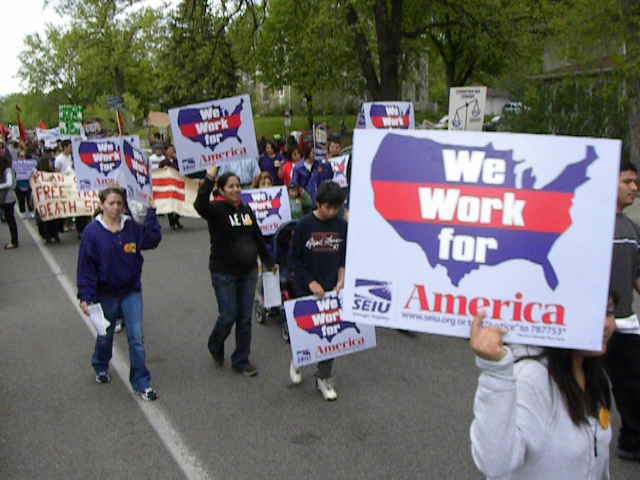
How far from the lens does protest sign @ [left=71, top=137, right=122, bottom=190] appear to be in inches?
390

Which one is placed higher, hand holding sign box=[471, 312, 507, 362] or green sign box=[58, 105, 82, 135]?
green sign box=[58, 105, 82, 135]

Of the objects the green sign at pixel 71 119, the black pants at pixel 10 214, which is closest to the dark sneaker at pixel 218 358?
the black pants at pixel 10 214

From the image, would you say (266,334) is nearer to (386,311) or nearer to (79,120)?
(386,311)

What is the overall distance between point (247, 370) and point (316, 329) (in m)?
0.97

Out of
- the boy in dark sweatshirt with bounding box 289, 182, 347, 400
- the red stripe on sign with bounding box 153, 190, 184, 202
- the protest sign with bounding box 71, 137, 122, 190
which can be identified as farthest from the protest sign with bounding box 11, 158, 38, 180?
the boy in dark sweatshirt with bounding box 289, 182, 347, 400

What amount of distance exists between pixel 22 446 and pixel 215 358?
1986 millimetres

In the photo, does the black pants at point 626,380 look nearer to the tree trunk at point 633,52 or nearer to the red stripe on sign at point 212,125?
the red stripe on sign at point 212,125

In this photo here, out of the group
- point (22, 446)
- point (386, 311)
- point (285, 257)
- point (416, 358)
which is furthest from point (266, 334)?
point (386, 311)

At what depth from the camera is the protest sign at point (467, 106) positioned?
43.8ft

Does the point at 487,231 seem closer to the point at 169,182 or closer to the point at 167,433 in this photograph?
the point at 167,433

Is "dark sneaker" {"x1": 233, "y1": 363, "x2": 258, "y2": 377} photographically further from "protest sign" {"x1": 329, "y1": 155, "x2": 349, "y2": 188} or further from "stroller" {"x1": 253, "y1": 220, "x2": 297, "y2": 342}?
"protest sign" {"x1": 329, "y1": 155, "x2": 349, "y2": 188}

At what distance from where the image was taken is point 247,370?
6285 mm

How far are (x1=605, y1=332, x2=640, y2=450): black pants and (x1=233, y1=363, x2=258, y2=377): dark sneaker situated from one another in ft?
10.1

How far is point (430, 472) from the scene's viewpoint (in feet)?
14.6
